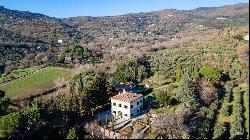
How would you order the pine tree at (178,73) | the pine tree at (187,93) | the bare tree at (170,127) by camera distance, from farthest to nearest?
1. the pine tree at (178,73)
2. the pine tree at (187,93)
3. the bare tree at (170,127)

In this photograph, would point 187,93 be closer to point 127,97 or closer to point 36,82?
point 127,97

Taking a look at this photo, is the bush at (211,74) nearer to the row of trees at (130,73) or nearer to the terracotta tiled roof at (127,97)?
the row of trees at (130,73)

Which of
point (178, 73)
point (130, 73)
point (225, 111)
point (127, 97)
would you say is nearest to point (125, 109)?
point (127, 97)

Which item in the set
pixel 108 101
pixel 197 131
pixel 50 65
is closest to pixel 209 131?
pixel 197 131

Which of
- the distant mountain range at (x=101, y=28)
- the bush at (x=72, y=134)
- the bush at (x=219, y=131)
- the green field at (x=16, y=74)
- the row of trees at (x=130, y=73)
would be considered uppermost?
the distant mountain range at (x=101, y=28)

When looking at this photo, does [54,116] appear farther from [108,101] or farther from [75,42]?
[75,42]

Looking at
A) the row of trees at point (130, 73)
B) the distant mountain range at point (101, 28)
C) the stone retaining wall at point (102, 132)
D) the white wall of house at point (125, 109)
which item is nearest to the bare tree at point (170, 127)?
the stone retaining wall at point (102, 132)

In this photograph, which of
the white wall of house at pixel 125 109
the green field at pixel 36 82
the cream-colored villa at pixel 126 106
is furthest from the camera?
the green field at pixel 36 82

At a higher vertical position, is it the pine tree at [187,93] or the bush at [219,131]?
the pine tree at [187,93]
